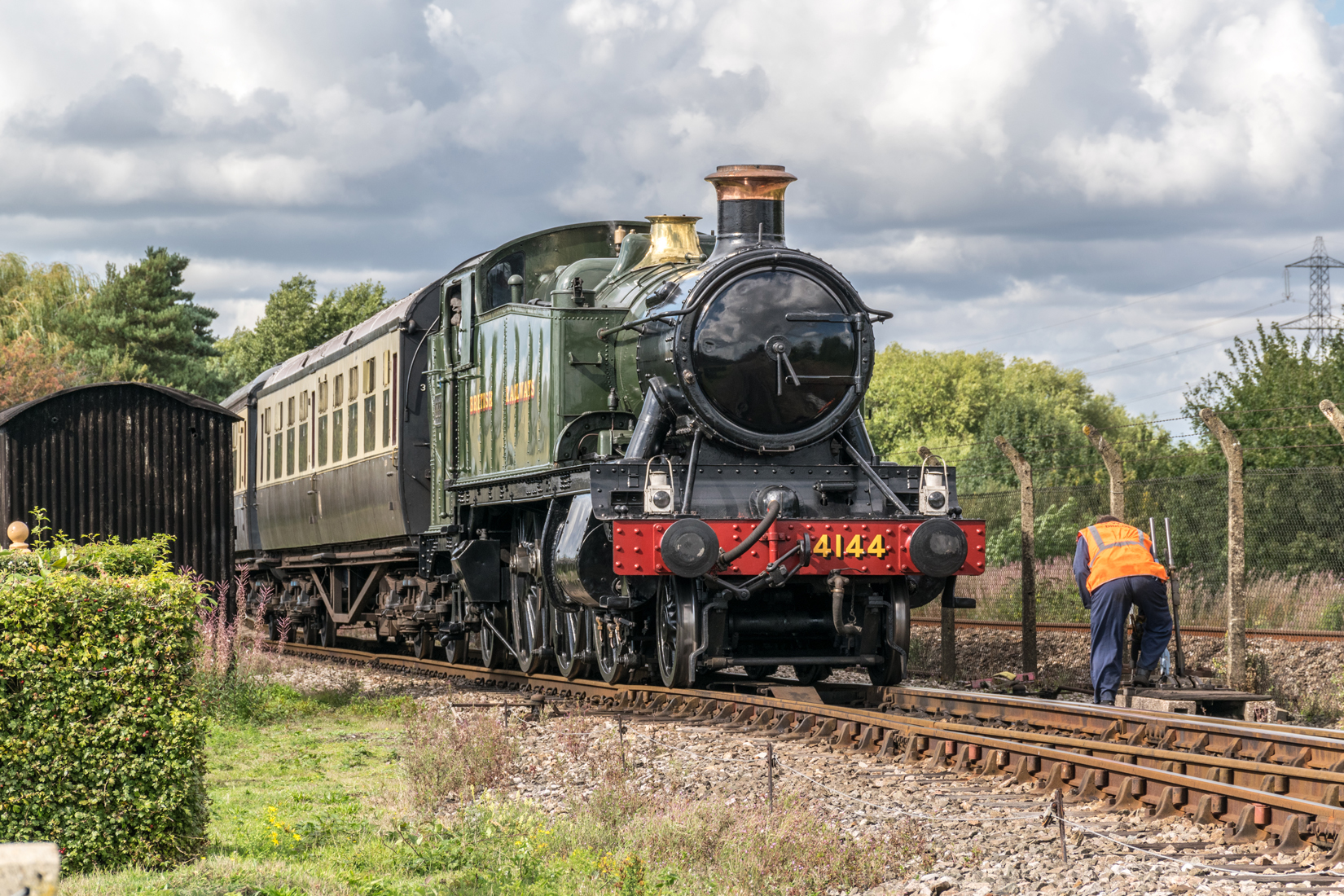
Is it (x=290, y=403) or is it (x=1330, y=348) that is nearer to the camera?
(x=290, y=403)

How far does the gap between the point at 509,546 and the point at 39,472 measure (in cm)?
473

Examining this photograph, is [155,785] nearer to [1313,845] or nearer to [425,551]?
[1313,845]

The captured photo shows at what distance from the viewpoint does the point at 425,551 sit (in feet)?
50.7

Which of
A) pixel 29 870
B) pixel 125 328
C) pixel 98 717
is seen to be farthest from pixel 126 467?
pixel 125 328

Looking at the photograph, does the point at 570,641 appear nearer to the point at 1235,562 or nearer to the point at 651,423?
the point at 651,423

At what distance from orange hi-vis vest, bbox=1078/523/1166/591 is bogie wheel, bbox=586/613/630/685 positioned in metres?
3.92

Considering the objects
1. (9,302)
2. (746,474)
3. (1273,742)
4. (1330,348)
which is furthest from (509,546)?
(9,302)

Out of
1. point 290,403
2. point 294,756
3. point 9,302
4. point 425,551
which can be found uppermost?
point 9,302

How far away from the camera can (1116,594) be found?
11281 millimetres

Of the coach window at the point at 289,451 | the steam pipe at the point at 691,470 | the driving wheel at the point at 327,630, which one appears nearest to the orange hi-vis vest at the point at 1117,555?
the steam pipe at the point at 691,470

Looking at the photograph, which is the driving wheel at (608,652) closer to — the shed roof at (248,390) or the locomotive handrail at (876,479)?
the locomotive handrail at (876,479)

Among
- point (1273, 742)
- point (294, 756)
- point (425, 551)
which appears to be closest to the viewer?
point (1273, 742)

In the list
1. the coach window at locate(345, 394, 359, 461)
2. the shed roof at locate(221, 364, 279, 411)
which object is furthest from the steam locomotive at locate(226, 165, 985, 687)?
the shed roof at locate(221, 364, 279, 411)

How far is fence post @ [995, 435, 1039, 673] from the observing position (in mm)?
14836
